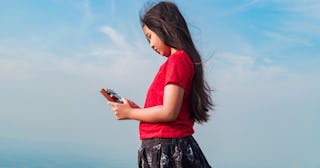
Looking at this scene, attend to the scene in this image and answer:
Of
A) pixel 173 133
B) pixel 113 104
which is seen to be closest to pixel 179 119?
pixel 173 133

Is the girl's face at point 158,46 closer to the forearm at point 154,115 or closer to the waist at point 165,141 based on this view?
the forearm at point 154,115

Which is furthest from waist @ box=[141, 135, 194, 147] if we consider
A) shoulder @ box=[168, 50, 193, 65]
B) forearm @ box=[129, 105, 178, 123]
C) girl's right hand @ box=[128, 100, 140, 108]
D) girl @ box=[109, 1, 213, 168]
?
shoulder @ box=[168, 50, 193, 65]

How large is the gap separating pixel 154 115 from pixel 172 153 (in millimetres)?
263

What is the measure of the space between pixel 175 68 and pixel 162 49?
0.22 metres

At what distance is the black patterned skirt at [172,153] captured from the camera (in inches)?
164

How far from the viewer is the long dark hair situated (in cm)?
429

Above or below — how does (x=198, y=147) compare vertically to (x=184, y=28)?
below

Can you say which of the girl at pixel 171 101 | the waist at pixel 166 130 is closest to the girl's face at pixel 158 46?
the girl at pixel 171 101

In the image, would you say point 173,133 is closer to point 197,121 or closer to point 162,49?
point 197,121

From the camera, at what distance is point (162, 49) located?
14.2 feet

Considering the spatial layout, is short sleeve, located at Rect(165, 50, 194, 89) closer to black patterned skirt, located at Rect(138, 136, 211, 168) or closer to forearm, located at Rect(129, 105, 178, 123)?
forearm, located at Rect(129, 105, 178, 123)

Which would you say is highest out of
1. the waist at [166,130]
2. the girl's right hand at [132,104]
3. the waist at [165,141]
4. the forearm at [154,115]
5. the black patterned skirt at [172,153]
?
the girl's right hand at [132,104]

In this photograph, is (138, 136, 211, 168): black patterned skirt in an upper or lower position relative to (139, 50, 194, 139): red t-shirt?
lower

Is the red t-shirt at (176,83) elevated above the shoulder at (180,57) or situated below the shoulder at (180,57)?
below
